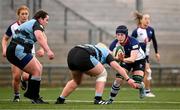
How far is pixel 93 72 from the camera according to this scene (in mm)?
14422

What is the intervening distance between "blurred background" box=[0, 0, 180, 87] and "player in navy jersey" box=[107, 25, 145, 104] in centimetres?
878

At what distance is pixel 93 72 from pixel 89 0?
43.9ft

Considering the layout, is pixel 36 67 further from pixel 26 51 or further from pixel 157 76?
pixel 157 76

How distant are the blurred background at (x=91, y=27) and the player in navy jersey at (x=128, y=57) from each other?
8777 millimetres

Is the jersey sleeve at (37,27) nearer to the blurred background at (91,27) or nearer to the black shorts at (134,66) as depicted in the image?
the black shorts at (134,66)

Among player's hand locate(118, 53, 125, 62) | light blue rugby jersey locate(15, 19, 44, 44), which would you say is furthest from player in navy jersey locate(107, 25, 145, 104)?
light blue rugby jersey locate(15, 19, 44, 44)

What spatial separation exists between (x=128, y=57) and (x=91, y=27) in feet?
34.7

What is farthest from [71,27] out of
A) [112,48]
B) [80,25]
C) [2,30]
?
[112,48]

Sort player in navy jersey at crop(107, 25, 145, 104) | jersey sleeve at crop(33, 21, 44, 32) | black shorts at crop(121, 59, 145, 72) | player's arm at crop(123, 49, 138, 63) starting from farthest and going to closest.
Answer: black shorts at crop(121, 59, 145, 72) → player's arm at crop(123, 49, 138, 63) → player in navy jersey at crop(107, 25, 145, 104) → jersey sleeve at crop(33, 21, 44, 32)

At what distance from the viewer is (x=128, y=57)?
15.8 metres

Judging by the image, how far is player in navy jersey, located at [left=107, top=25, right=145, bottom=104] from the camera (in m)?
15.2

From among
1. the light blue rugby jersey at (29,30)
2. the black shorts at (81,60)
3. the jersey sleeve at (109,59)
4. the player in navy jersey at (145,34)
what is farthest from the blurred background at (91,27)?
the jersey sleeve at (109,59)

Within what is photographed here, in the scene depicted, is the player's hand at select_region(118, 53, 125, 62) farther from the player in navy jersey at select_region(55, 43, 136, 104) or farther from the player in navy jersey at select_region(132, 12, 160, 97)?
the player in navy jersey at select_region(132, 12, 160, 97)

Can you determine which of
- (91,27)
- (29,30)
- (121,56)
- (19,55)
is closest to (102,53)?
(121,56)
